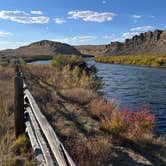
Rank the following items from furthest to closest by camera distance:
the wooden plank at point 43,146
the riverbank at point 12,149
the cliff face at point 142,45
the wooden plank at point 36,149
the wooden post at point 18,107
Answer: the cliff face at point 142,45 → the wooden post at point 18,107 → the riverbank at point 12,149 → the wooden plank at point 36,149 → the wooden plank at point 43,146

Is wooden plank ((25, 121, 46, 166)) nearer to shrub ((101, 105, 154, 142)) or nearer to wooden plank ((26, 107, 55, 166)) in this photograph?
wooden plank ((26, 107, 55, 166))

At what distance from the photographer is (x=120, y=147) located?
748 cm

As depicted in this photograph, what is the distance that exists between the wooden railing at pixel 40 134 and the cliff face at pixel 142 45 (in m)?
117

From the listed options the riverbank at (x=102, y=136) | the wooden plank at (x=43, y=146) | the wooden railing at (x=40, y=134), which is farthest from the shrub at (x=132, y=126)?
the wooden plank at (x=43, y=146)

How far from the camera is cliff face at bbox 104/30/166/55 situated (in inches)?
5141

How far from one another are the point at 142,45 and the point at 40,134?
470 feet

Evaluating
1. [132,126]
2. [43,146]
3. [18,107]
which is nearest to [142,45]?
[132,126]

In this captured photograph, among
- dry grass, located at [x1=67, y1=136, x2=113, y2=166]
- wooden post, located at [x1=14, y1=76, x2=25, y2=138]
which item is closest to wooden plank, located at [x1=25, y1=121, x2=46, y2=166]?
wooden post, located at [x1=14, y1=76, x2=25, y2=138]

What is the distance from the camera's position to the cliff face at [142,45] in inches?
5141

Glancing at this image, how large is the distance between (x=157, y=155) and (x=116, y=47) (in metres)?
A: 149

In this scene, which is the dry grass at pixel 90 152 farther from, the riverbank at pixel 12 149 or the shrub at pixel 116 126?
the shrub at pixel 116 126

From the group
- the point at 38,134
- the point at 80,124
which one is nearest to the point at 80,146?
the point at 38,134

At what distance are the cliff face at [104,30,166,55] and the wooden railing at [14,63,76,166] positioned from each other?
117 meters

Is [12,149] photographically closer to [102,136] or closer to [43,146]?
[43,146]
